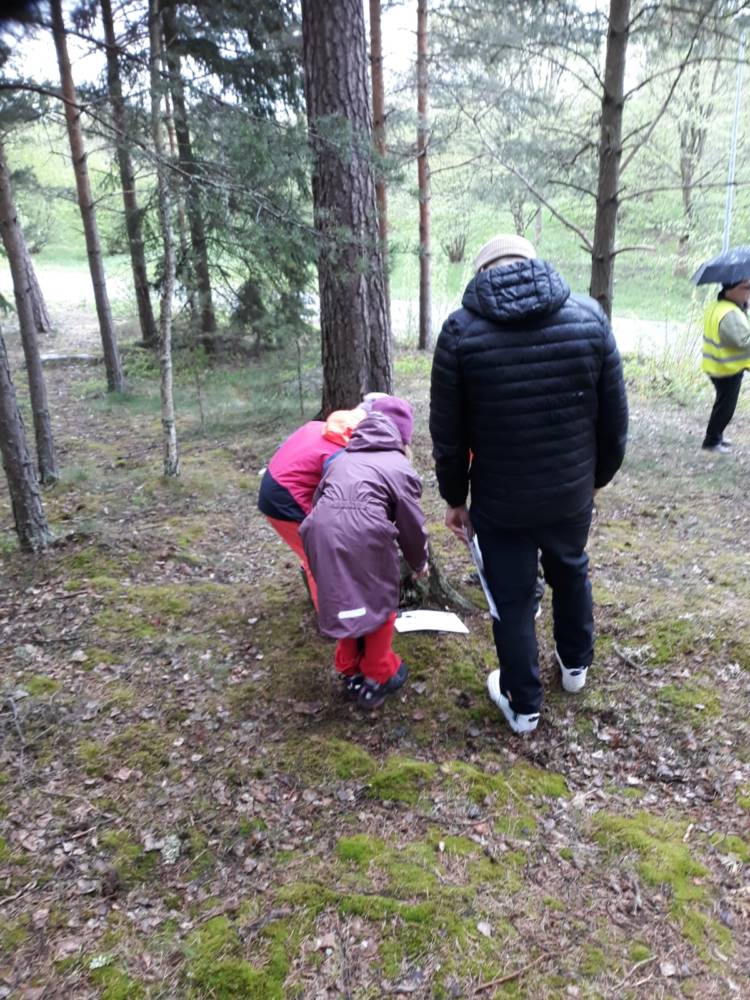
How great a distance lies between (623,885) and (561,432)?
167cm

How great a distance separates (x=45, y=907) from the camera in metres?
2.31

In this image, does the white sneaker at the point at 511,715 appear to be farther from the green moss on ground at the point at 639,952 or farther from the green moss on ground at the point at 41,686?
the green moss on ground at the point at 41,686

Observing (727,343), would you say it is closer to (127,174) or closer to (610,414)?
(610,414)

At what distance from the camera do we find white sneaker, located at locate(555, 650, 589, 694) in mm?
3312

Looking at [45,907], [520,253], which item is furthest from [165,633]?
[520,253]

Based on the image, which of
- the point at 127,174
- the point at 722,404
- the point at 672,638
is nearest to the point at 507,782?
the point at 672,638

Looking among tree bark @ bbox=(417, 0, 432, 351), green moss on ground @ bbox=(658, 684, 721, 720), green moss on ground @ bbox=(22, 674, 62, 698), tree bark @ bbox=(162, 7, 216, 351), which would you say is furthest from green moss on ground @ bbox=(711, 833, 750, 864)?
tree bark @ bbox=(417, 0, 432, 351)

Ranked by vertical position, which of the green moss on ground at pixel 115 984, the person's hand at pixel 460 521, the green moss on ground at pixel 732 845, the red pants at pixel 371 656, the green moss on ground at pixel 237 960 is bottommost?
the green moss on ground at pixel 732 845

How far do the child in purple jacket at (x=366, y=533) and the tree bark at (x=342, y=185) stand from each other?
1.84 metres

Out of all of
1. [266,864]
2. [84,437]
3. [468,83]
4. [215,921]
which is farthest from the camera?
[468,83]

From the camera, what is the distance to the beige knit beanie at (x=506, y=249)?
257 centimetres

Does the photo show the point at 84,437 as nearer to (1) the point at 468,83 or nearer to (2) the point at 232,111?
(2) the point at 232,111

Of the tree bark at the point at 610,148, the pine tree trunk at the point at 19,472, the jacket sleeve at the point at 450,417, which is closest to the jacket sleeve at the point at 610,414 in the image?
the jacket sleeve at the point at 450,417

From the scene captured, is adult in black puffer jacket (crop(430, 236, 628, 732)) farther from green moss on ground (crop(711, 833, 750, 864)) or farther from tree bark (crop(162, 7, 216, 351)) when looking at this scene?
tree bark (crop(162, 7, 216, 351))
